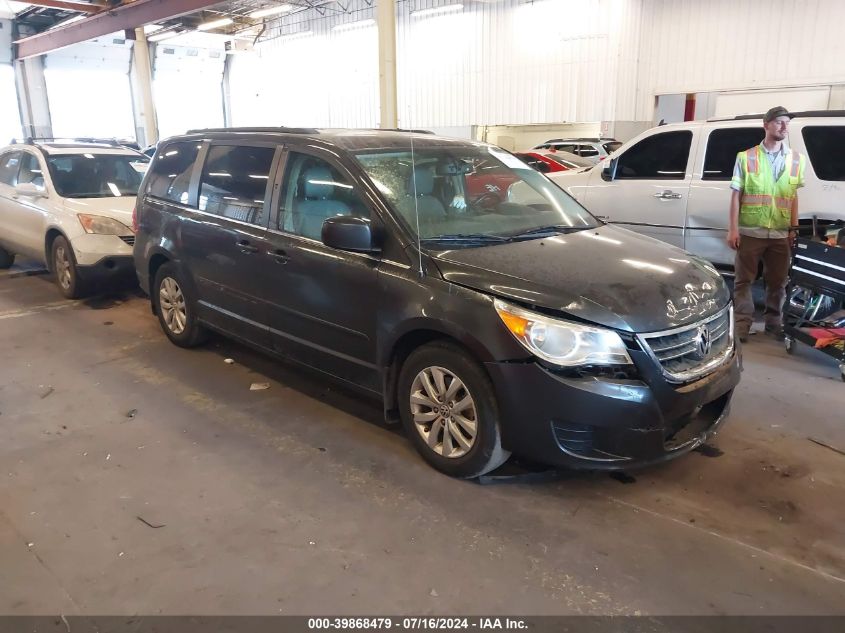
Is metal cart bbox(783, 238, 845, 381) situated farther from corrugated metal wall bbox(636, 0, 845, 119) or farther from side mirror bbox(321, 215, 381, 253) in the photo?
corrugated metal wall bbox(636, 0, 845, 119)

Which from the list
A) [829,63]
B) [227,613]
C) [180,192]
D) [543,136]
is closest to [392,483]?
[227,613]

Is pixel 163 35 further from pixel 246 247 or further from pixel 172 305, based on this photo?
pixel 246 247

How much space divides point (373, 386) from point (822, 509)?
227 cm

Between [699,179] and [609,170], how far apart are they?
1054mm

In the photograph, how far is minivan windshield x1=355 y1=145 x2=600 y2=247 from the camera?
348cm

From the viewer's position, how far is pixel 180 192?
490 cm

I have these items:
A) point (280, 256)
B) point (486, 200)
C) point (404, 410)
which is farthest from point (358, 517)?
point (486, 200)

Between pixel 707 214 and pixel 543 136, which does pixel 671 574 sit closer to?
pixel 707 214

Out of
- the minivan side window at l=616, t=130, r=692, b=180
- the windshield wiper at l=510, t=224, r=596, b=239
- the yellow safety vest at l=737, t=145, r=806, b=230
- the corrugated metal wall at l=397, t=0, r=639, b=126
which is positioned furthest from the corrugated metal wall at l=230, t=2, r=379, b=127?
the windshield wiper at l=510, t=224, r=596, b=239

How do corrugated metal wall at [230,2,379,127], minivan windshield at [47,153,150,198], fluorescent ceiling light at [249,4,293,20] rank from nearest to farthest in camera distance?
minivan windshield at [47,153,150,198] < fluorescent ceiling light at [249,4,293,20] < corrugated metal wall at [230,2,379,127]

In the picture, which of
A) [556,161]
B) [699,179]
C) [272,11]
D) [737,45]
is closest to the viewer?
[699,179]

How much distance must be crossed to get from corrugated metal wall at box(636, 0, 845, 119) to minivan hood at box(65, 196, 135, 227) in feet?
41.4

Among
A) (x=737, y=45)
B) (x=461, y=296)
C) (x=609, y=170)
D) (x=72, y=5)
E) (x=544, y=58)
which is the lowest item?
(x=461, y=296)

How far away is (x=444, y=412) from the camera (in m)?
3.21
